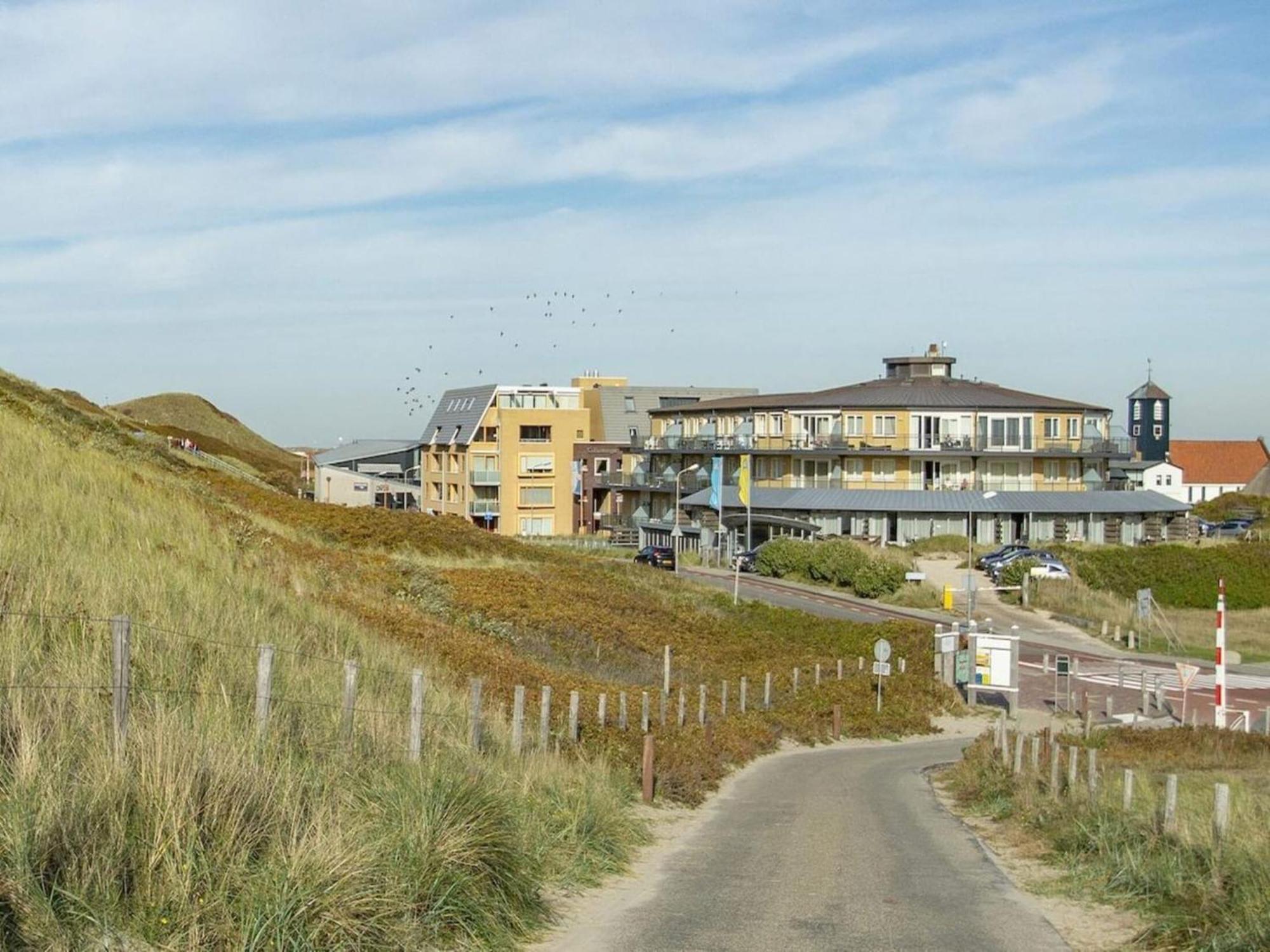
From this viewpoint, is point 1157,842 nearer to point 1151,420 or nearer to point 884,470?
point 884,470

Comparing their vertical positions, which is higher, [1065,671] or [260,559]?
[260,559]

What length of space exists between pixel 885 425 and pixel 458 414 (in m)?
36.9

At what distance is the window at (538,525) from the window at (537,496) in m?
1.01

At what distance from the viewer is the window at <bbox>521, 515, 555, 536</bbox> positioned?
104 metres

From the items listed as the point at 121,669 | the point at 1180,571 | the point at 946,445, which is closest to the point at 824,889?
the point at 121,669

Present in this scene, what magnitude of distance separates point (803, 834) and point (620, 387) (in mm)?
99269

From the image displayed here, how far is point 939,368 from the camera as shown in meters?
98.9

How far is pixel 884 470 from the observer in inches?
3302

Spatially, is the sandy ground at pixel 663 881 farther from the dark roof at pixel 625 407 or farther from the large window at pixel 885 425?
the dark roof at pixel 625 407

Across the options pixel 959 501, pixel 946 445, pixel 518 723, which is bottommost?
pixel 518 723

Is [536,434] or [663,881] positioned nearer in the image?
[663,881]

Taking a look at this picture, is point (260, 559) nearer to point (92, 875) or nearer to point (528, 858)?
point (528, 858)

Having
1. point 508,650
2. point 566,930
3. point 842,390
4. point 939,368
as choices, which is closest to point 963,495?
point 842,390

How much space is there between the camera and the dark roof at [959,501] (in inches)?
3150
